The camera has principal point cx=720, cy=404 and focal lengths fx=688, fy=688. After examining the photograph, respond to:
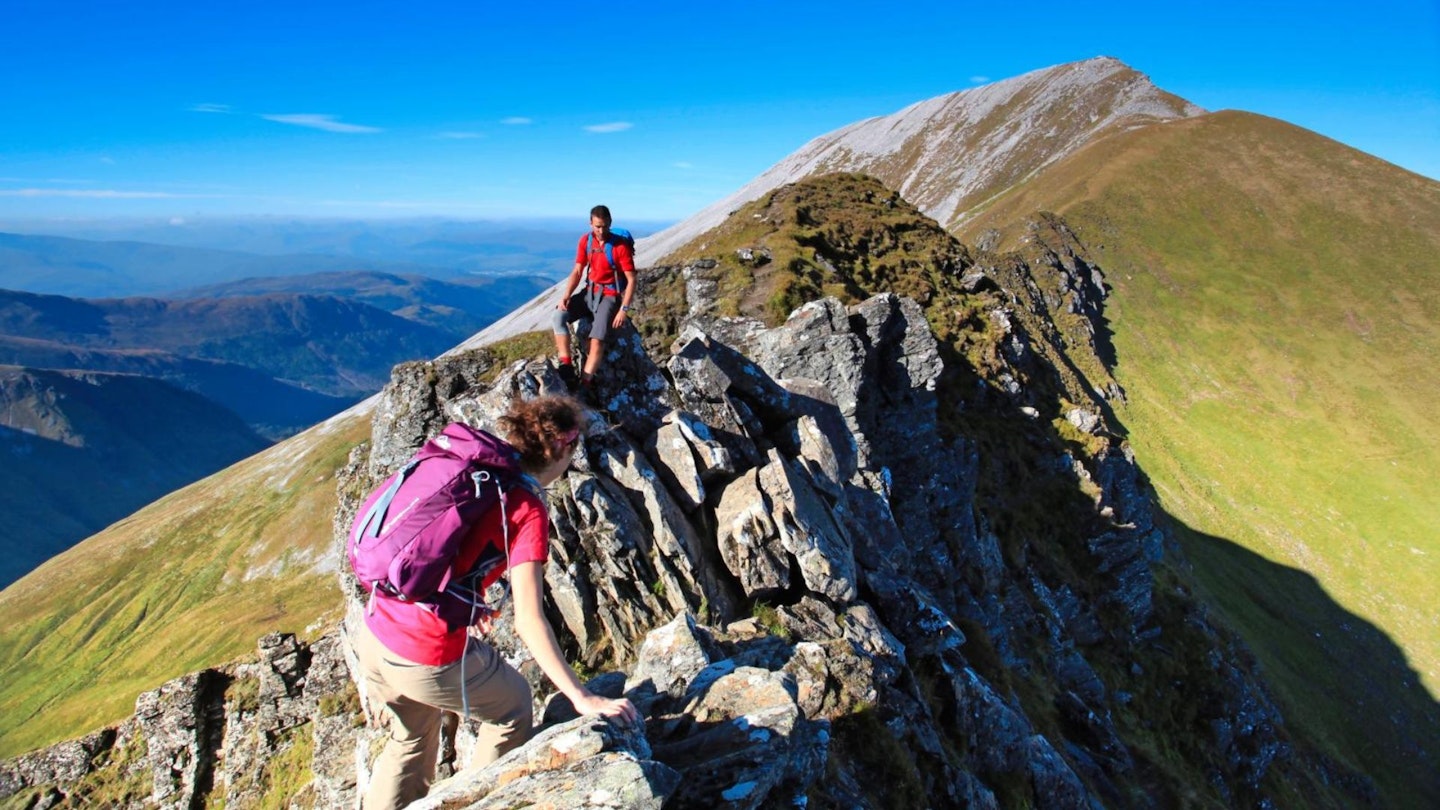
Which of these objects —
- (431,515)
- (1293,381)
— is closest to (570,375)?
(431,515)

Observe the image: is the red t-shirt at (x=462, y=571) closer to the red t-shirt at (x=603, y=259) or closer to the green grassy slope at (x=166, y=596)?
the red t-shirt at (x=603, y=259)

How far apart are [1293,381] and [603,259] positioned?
130353 mm

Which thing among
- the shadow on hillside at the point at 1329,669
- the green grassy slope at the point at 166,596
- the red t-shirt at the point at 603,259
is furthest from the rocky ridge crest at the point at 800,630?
the green grassy slope at the point at 166,596

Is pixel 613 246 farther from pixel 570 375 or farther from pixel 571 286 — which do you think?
pixel 570 375

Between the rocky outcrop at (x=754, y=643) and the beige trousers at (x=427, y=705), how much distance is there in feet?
1.97

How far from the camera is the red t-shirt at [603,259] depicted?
1778cm

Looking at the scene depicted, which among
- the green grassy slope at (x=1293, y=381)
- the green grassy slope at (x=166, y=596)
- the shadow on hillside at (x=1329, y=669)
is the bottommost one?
the green grassy slope at (x=166, y=596)

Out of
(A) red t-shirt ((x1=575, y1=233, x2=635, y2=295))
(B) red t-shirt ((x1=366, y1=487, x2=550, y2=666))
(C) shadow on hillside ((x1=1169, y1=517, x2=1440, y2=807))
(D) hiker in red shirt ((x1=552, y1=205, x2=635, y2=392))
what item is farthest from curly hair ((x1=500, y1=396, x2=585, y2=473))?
(C) shadow on hillside ((x1=1169, y1=517, x2=1440, y2=807))

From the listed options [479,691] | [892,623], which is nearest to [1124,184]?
[892,623]

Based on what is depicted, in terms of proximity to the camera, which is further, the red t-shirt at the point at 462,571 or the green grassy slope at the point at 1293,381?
the green grassy slope at the point at 1293,381

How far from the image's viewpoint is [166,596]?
140 meters

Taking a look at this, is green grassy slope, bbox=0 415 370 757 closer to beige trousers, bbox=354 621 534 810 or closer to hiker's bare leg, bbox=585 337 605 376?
hiker's bare leg, bbox=585 337 605 376

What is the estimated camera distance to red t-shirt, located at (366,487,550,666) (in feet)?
22.1

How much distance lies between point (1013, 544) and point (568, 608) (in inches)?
1179
